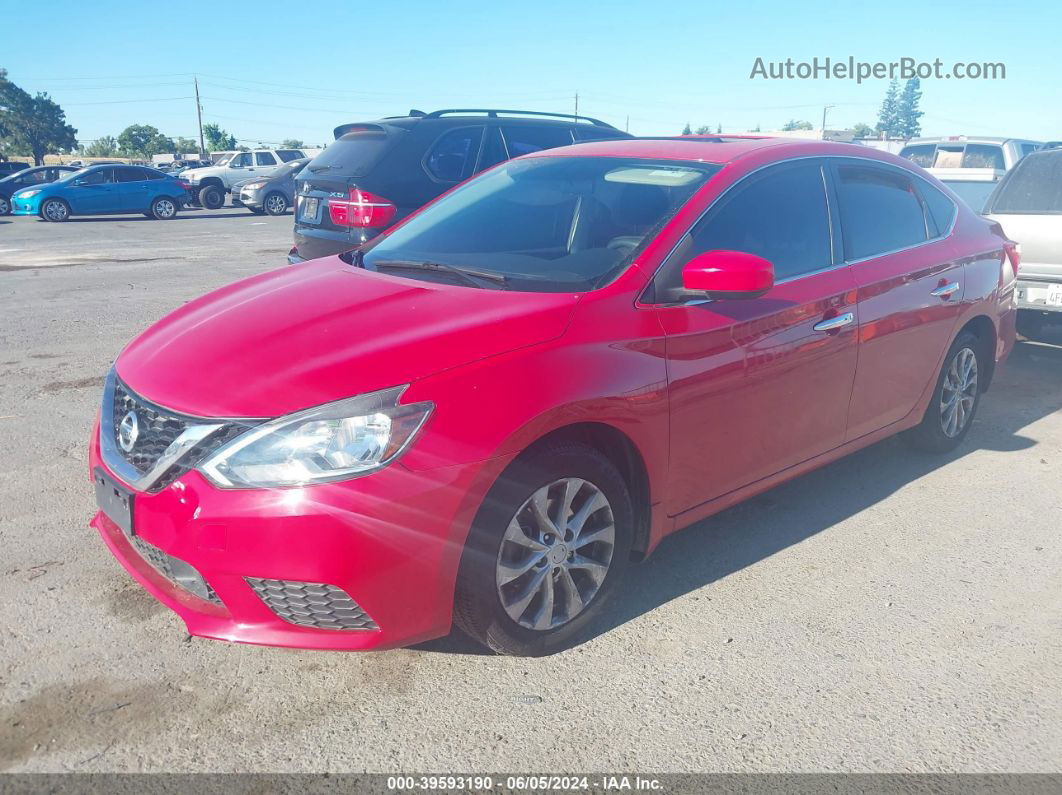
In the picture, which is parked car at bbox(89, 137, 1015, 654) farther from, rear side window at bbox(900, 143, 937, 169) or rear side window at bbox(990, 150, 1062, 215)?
rear side window at bbox(900, 143, 937, 169)

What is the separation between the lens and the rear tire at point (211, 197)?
29.3 metres

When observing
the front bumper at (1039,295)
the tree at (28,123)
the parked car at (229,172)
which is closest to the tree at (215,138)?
the tree at (28,123)

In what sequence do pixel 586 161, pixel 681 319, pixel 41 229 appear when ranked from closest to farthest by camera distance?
pixel 681 319, pixel 586 161, pixel 41 229

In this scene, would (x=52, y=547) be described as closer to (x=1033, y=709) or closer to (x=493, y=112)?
(x=1033, y=709)

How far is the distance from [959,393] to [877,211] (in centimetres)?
134

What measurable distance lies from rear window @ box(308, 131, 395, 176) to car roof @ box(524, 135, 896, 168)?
3329 millimetres

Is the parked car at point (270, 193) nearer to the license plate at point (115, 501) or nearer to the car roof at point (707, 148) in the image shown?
the car roof at point (707, 148)

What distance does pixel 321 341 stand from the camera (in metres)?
2.92

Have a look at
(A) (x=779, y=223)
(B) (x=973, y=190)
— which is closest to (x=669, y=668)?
(A) (x=779, y=223)

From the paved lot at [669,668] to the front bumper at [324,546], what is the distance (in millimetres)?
284

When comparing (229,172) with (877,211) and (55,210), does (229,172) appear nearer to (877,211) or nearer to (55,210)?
(55,210)

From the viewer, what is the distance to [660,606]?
345 cm

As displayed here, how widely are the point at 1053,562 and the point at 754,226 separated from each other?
1953 millimetres

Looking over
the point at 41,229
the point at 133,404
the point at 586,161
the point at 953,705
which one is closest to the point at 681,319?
the point at 586,161
